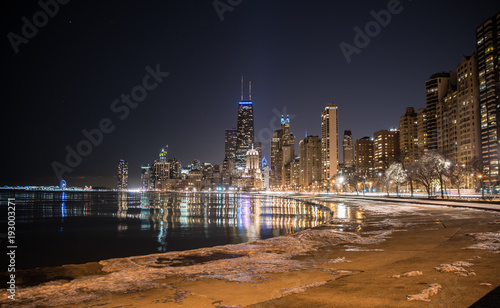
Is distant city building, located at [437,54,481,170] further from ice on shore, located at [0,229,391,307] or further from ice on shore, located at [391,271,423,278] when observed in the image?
ice on shore, located at [391,271,423,278]

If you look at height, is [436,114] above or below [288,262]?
above

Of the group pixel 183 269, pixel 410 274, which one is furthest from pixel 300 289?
pixel 183 269

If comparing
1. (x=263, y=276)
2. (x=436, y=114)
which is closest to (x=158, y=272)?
(x=263, y=276)

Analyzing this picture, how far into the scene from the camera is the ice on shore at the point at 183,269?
372 inches

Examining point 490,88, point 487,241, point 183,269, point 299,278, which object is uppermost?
point 490,88

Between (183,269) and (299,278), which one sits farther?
(183,269)

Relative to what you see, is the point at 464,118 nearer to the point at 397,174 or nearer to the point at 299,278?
the point at 397,174

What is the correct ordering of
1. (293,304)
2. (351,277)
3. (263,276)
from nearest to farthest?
(293,304) → (351,277) → (263,276)

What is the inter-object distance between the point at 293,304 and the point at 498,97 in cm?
16860

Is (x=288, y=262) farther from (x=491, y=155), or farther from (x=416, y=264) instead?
(x=491, y=155)

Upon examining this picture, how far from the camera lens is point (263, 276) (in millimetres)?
10586

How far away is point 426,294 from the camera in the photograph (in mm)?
7652

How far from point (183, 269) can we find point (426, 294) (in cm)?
761

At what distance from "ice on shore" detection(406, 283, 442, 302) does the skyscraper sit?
6127 inches
